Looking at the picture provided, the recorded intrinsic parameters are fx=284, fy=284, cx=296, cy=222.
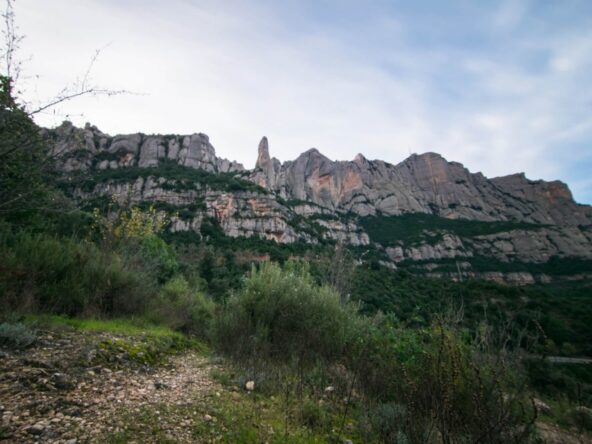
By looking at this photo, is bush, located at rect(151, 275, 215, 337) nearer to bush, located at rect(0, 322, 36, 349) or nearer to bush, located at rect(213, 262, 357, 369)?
bush, located at rect(213, 262, 357, 369)

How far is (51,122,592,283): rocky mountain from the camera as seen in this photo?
61.2 metres

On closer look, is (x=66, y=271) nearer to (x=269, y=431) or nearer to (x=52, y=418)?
(x=52, y=418)

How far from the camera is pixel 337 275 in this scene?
22703 millimetres

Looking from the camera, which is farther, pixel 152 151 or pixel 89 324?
pixel 152 151

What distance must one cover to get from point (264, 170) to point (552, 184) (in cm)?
11031

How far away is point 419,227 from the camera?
7900 centimetres


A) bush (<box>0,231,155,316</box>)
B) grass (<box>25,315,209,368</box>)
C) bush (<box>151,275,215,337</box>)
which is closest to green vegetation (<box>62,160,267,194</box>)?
bush (<box>151,275,215,337</box>)

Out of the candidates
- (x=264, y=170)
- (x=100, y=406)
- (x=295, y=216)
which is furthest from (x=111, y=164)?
(x=100, y=406)

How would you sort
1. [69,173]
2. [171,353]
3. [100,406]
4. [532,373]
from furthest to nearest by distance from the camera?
[532,373]
[171,353]
[69,173]
[100,406]

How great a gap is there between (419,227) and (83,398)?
3314 inches

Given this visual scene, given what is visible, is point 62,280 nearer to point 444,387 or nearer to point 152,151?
point 444,387

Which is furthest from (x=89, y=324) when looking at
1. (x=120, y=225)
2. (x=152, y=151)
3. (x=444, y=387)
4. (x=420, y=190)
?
(x=420, y=190)

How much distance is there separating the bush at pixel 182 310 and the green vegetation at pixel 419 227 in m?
65.5

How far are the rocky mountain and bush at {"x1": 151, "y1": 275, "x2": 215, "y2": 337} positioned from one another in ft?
115
